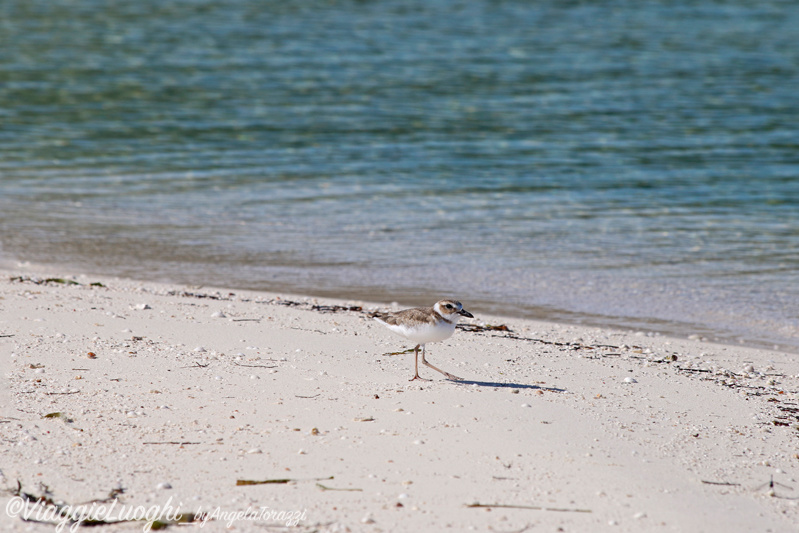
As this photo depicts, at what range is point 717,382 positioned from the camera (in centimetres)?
766

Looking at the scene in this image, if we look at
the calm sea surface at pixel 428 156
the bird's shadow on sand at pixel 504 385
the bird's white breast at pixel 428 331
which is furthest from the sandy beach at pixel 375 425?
the calm sea surface at pixel 428 156

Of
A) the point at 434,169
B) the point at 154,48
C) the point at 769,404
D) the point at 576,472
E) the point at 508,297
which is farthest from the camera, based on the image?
the point at 154,48

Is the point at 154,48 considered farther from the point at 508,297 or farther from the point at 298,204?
the point at 508,297

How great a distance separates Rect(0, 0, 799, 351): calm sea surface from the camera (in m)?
11.4

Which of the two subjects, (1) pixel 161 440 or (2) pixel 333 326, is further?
(2) pixel 333 326

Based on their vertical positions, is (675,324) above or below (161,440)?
below

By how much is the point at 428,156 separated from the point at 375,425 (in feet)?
42.8

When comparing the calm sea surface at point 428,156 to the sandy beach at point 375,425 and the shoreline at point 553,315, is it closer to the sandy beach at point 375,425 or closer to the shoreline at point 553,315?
the shoreline at point 553,315

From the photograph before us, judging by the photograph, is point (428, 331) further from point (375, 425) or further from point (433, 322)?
point (375, 425)

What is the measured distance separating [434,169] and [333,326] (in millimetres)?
9177

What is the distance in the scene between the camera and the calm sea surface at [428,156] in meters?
11.4

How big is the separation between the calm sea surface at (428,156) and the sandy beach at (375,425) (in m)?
2.09

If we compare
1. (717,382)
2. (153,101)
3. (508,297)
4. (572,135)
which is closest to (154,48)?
(153,101)

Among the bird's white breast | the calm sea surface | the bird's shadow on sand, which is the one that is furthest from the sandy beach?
the calm sea surface
